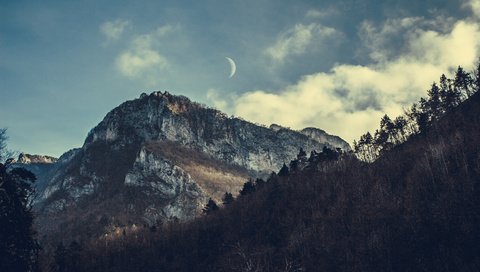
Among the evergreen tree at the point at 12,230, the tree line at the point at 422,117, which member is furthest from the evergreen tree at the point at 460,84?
the evergreen tree at the point at 12,230

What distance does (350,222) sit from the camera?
105125 mm

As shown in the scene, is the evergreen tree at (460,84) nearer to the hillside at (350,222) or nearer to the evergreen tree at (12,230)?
the hillside at (350,222)

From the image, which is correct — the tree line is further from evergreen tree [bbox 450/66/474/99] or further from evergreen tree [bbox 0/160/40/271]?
evergreen tree [bbox 0/160/40/271]

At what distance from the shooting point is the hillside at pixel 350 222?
77.9m

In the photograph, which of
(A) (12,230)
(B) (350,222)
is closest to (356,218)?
(B) (350,222)

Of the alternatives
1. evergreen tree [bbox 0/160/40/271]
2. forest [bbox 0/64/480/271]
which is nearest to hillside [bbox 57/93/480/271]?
forest [bbox 0/64/480/271]

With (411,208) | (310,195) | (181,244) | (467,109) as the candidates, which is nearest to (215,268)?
(181,244)

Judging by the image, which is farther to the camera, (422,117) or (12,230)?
(422,117)

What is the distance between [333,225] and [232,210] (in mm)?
49869

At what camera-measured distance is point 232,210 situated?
148500mm

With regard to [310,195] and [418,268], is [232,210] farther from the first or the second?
[418,268]

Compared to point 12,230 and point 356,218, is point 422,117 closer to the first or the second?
point 356,218

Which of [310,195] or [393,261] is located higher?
[310,195]

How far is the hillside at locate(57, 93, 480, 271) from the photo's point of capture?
77.9 meters
